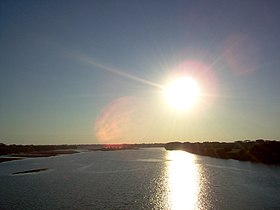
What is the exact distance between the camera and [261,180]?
55.5 metres

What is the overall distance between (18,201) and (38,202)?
2633mm

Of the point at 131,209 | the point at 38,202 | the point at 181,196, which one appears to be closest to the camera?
the point at 131,209

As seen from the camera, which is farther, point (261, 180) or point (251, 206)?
point (261, 180)

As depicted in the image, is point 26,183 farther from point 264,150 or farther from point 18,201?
point 264,150

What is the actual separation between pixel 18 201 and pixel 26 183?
56.1 feet

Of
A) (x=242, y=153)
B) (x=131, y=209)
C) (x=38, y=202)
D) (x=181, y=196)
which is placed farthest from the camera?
(x=242, y=153)

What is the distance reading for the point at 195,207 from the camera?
36250 mm

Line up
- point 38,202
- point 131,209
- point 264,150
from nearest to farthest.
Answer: point 131,209 < point 38,202 < point 264,150

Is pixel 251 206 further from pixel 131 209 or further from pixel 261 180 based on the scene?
pixel 261 180

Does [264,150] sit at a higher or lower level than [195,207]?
higher

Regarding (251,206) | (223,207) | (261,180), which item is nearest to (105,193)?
(223,207)

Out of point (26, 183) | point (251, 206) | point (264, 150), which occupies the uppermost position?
point (264, 150)

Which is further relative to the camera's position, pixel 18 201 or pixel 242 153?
pixel 242 153

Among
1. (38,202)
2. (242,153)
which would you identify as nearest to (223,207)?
(38,202)
